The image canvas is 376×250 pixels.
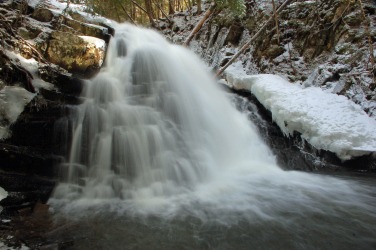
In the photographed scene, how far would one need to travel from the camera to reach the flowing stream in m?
2.85

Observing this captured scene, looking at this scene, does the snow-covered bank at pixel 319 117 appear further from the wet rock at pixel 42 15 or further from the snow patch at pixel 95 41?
the wet rock at pixel 42 15

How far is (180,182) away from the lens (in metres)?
4.35

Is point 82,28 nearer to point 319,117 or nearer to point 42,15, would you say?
point 42,15

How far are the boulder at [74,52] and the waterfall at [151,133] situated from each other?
1.10 feet

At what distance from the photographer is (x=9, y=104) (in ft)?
13.2

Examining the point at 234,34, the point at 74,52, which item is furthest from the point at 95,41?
the point at 234,34

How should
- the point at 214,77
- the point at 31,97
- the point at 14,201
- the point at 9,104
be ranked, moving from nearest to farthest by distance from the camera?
1. the point at 14,201
2. the point at 9,104
3. the point at 31,97
4. the point at 214,77

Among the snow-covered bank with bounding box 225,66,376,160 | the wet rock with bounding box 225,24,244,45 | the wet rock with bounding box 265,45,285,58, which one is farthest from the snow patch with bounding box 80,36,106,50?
the wet rock with bounding box 225,24,244,45

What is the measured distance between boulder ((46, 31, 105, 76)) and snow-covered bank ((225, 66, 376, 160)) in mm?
4042

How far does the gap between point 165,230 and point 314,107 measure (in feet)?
14.7

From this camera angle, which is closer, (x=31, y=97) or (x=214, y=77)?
(x=31, y=97)

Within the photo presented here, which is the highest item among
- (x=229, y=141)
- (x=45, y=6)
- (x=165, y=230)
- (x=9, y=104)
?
(x=45, y=6)

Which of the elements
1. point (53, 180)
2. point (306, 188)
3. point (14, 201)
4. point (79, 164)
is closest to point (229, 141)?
point (306, 188)

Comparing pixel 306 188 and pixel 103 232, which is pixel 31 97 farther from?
pixel 306 188
